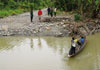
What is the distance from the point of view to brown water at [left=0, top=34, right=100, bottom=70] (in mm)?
10219

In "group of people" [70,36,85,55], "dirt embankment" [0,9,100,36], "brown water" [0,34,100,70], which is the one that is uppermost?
"dirt embankment" [0,9,100,36]

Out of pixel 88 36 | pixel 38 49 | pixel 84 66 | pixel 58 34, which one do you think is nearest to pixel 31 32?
pixel 58 34

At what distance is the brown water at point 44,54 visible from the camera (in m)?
10.2

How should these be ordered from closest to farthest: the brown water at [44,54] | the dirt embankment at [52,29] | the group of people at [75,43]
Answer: the brown water at [44,54], the group of people at [75,43], the dirt embankment at [52,29]

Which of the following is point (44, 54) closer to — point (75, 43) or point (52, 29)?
point (75, 43)

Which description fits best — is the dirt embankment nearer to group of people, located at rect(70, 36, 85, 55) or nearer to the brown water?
the brown water

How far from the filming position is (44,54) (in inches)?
482

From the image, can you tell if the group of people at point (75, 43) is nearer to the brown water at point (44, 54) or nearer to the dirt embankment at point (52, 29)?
the brown water at point (44, 54)

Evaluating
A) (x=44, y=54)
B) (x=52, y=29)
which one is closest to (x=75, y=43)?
(x=44, y=54)

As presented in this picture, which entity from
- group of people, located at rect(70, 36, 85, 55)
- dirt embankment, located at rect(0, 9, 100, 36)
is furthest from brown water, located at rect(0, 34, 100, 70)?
dirt embankment, located at rect(0, 9, 100, 36)

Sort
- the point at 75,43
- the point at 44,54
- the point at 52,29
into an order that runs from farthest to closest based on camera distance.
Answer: the point at 52,29
the point at 44,54
the point at 75,43

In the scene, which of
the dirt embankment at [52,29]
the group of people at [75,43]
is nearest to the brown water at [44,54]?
the group of people at [75,43]

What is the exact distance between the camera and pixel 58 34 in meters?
16.4

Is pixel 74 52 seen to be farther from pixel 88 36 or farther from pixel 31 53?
pixel 88 36
